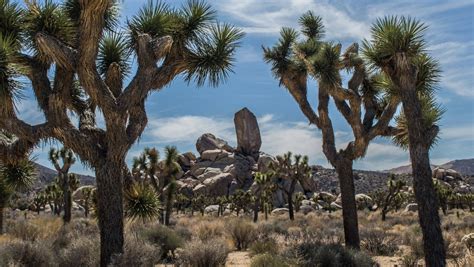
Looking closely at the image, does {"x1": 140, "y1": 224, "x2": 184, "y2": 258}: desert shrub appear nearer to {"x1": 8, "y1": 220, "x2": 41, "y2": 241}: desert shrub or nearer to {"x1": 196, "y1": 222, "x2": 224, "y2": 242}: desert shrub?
{"x1": 196, "y1": 222, "x2": 224, "y2": 242}: desert shrub

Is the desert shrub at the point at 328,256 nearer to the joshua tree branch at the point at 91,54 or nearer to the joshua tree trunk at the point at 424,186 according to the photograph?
the joshua tree trunk at the point at 424,186

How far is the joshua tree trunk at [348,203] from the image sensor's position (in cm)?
1470

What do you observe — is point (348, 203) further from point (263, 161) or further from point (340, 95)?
point (263, 161)

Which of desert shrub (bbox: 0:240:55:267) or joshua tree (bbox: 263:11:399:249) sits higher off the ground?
joshua tree (bbox: 263:11:399:249)

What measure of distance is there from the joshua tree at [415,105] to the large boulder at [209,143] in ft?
247

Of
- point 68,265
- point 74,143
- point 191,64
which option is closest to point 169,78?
point 191,64

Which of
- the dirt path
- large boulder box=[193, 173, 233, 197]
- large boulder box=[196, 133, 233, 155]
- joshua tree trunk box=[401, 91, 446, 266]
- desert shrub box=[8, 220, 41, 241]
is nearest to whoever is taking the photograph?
joshua tree trunk box=[401, 91, 446, 266]

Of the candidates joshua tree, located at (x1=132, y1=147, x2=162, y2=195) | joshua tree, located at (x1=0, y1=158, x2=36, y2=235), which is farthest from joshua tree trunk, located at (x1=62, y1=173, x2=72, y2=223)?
joshua tree, located at (x1=0, y1=158, x2=36, y2=235)

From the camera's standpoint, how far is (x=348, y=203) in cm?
1496

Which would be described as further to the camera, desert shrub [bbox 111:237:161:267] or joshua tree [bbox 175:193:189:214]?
joshua tree [bbox 175:193:189:214]

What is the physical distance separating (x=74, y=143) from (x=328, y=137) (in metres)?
8.45

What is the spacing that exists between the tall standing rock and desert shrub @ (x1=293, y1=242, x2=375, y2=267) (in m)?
75.0

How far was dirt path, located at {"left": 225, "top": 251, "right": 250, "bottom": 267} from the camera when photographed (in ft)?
41.6

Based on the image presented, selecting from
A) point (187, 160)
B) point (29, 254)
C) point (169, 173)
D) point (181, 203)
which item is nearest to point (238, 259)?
point (29, 254)
